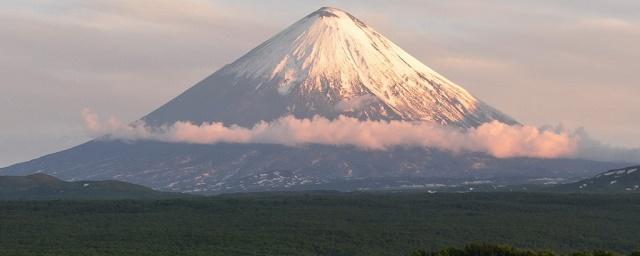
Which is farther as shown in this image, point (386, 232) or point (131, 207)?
point (131, 207)

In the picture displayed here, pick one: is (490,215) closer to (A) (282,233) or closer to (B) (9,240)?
(A) (282,233)

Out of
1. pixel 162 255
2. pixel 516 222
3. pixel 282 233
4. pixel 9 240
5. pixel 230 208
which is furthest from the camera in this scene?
pixel 230 208

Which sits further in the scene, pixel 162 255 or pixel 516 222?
pixel 516 222

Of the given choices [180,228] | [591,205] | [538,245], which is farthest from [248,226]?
[591,205]

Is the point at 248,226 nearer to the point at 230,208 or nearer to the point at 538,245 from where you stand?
the point at 230,208

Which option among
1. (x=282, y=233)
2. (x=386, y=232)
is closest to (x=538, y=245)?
(x=386, y=232)

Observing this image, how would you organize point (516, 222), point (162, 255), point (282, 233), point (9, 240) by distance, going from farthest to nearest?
point (516, 222) → point (282, 233) → point (9, 240) → point (162, 255)
